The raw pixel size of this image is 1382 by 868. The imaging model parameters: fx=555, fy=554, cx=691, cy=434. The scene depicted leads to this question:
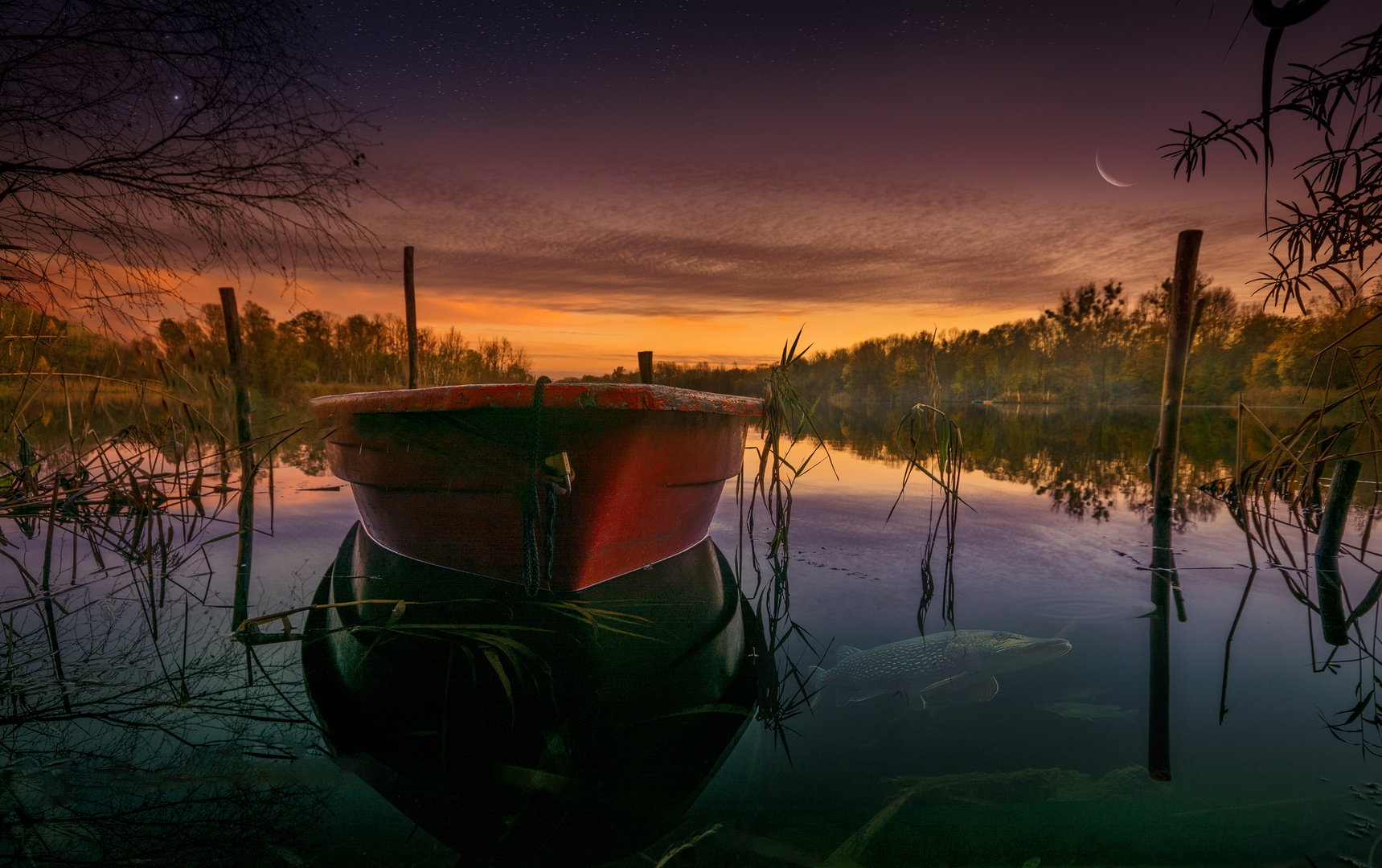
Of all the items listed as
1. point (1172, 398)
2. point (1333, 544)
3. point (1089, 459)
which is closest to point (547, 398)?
point (1333, 544)

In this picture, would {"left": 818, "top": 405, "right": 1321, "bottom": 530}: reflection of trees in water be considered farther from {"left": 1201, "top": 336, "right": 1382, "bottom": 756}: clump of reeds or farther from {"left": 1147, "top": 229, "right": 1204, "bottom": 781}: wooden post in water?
{"left": 1201, "top": 336, "right": 1382, "bottom": 756}: clump of reeds

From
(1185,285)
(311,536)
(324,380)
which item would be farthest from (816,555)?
(324,380)

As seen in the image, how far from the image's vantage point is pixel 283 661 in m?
2.72

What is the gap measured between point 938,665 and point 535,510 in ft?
7.42

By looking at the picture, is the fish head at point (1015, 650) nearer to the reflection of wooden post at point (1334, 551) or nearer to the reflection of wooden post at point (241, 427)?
the reflection of wooden post at point (1334, 551)

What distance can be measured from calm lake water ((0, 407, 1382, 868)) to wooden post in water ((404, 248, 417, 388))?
25.6 feet

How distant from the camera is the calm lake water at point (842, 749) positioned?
5.04ft

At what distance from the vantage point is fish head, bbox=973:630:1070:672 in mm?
2779

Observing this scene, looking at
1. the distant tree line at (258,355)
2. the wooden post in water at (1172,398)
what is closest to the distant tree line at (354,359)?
the distant tree line at (258,355)

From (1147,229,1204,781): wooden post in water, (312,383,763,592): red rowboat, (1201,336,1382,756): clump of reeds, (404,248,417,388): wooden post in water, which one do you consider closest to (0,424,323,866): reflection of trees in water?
(312,383,763,592): red rowboat

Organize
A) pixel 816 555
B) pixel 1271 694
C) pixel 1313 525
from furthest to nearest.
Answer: pixel 1313 525, pixel 816 555, pixel 1271 694

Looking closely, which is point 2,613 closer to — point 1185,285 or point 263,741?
point 263,741

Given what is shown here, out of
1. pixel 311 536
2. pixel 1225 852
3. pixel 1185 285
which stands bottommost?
pixel 311 536

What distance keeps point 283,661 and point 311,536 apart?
3.76m
